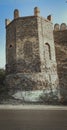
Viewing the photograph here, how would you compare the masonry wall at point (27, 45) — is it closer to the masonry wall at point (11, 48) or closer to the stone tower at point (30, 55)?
the stone tower at point (30, 55)

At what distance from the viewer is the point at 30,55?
79.0ft

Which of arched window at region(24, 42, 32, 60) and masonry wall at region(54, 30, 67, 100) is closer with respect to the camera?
arched window at region(24, 42, 32, 60)

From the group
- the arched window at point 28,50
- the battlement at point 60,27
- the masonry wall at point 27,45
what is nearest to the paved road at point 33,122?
the masonry wall at point 27,45

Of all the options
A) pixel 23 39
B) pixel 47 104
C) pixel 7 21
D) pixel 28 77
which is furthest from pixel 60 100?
pixel 7 21

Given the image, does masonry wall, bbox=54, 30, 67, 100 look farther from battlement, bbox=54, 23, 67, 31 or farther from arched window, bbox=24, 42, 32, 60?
arched window, bbox=24, 42, 32, 60

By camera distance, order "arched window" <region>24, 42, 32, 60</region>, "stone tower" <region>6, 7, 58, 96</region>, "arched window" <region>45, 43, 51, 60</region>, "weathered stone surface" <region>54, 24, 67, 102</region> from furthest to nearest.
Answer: "weathered stone surface" <region>54, 24, 67, 102</region>
"arched window" <region>45, 43, 51, 60</region>
"arched window" <region>24, 42, 32, 60</region>
"stone tower" <region>6, 7, 58, 96</region>

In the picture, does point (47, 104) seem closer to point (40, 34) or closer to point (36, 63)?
point (36, 63)

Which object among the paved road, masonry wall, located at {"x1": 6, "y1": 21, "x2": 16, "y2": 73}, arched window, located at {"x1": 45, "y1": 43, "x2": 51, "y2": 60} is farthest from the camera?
arched window, located at {"x1": 45, "y1": 43, "x2": 51, "y2": 60}

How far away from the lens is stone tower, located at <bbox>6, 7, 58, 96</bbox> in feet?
76.9

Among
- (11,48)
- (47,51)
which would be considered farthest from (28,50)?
(47,51)

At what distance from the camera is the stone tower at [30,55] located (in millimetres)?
23438

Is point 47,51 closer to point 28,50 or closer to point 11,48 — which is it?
point 28,50

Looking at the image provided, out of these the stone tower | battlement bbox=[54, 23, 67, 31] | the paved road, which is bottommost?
the paved road

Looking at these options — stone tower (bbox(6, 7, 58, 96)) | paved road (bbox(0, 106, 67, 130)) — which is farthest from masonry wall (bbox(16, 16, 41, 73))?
paved road (bbox(0, 106, 67, 130))
